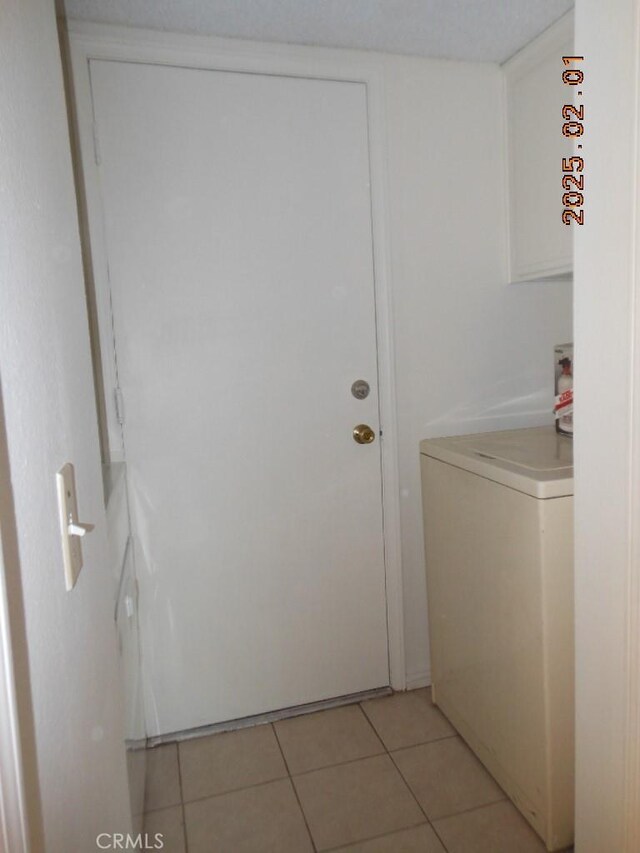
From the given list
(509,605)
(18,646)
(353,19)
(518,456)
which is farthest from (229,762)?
(353,19)

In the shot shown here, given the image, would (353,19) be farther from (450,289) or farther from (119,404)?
(119,404)

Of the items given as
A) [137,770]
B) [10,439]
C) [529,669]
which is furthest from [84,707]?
[529,669]

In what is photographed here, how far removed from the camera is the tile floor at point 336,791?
4.83ft

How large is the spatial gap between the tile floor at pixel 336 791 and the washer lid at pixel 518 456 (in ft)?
2.82

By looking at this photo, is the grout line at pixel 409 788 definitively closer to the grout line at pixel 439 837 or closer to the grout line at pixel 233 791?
the grout line at pixel 439 837

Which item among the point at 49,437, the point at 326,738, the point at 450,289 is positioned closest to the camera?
the point at 49,437

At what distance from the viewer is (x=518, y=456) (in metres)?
1.59

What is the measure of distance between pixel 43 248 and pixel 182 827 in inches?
59.9

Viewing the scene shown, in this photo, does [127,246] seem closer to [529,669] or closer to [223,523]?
[223,523]

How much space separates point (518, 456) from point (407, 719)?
3.12 ft

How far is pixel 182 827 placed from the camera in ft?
5.04

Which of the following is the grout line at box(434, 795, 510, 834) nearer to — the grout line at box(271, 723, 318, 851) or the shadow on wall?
the grout line at box(271, 723, 318, 851)

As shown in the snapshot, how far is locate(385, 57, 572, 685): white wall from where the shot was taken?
188 cm

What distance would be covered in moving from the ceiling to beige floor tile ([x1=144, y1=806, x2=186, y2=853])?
2.10m
